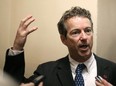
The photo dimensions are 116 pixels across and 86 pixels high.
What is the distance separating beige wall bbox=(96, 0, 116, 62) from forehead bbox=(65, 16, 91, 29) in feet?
0.71

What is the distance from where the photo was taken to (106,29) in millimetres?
1976

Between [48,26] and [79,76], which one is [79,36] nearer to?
[79,76]

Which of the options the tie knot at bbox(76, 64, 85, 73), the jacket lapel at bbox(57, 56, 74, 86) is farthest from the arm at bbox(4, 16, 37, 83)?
the tie knot at bbox(76, 64, 85, 73)

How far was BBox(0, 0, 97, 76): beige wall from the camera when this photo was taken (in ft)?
6.50

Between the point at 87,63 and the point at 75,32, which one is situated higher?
the point at 75,32

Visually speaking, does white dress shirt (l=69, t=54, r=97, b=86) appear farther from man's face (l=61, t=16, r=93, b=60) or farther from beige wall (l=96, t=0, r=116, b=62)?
beige wall (l=96, t=0, r=116, b=62)

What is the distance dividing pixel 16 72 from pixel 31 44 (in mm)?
505

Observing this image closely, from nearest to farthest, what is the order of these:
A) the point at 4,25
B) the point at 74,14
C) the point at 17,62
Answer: the point at 17,62 < the point at 74,14 < the point at 4,25

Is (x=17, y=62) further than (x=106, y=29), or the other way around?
(x=106, y=29)

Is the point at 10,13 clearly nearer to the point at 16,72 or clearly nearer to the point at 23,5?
the point at 23,5

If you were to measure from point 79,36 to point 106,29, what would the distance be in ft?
1.35

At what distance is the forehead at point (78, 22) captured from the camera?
1.66 m

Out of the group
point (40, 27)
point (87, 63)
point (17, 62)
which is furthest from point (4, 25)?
point (87, 63)

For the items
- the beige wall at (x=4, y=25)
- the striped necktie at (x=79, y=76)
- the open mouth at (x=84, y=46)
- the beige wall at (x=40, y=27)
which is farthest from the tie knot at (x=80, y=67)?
the beige wall at (x=4, y=25)
